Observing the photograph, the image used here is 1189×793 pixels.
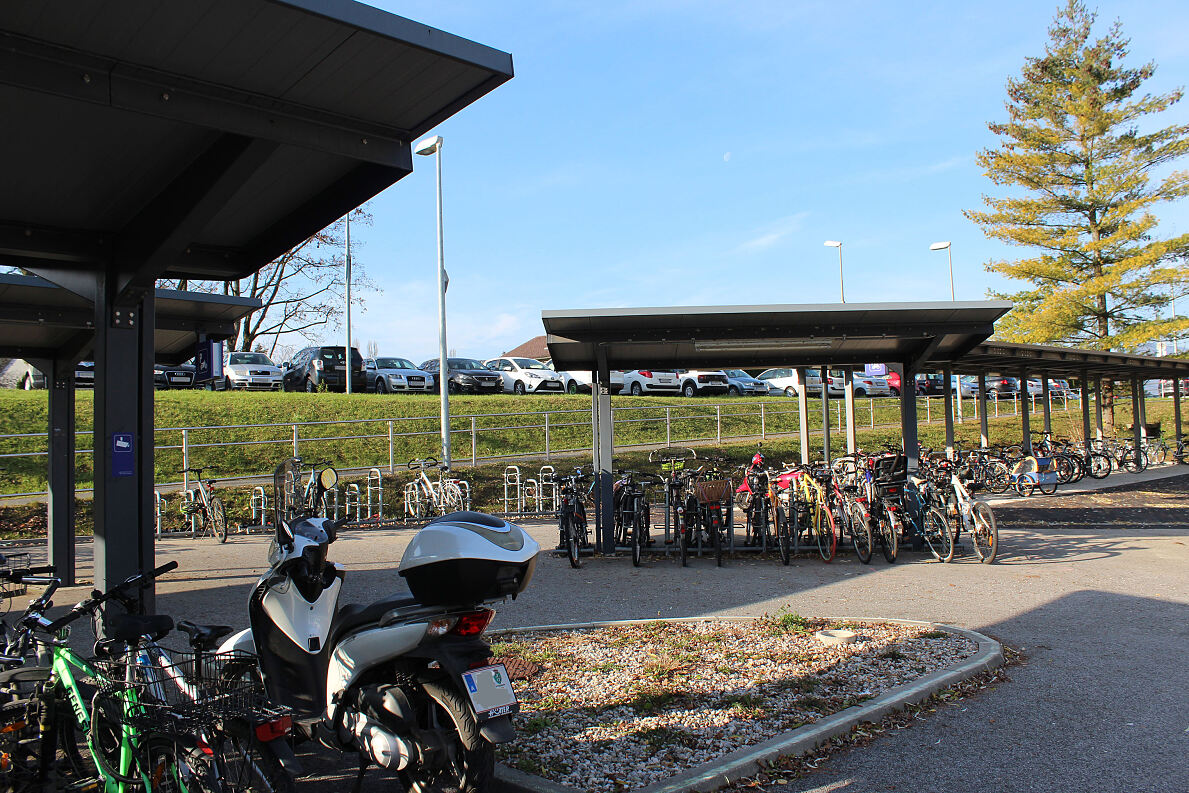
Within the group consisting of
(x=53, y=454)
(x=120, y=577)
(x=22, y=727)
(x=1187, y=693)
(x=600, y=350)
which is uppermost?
(x=600, y=350)

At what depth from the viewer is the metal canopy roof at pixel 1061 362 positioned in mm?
16344

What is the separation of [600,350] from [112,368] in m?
6.34

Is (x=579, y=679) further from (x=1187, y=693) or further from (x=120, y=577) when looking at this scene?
(x=1187, y=693)

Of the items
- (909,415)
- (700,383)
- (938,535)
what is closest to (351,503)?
(909,415)

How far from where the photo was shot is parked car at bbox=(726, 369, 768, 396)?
3456cm

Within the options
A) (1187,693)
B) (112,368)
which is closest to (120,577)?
(112,368)

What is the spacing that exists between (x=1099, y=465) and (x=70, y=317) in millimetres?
22696

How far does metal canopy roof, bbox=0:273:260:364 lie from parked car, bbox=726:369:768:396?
25455 millimetres

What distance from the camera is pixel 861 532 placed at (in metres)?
9.98

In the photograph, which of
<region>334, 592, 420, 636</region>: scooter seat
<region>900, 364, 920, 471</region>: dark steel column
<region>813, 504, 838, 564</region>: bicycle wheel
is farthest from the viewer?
<region>900, 364, 920, 471</region>: dark steel column

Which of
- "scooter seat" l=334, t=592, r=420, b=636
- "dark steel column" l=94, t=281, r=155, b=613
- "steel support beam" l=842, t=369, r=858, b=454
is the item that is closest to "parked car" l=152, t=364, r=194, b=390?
"steel support beam" l=842, t=369, r=858, b=454

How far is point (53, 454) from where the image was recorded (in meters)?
9.05

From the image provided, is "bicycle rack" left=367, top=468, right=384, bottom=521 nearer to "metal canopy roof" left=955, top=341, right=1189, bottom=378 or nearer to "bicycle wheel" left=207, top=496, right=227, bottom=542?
"bicycle wheel" left=207, top=496, right=227, bottom=542

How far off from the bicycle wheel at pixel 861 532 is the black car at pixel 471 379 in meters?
21.0
